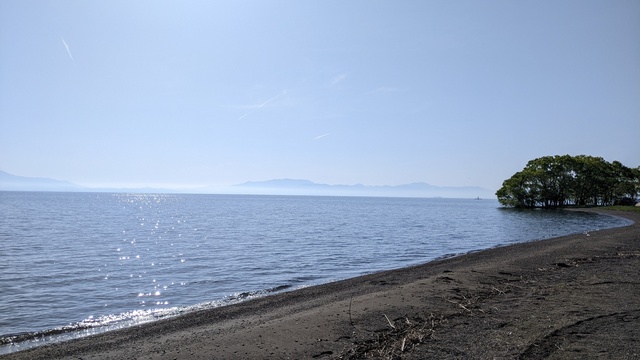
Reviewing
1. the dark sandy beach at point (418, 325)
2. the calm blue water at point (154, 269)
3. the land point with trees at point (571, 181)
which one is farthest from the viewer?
the land point with trees at point (571, 181)

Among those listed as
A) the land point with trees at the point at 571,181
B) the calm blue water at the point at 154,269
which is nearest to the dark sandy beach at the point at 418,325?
the calm blue water at the point at 154,269

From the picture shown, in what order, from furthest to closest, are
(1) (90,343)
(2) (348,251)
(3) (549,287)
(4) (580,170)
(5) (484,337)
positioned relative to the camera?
(4) (580,170) < (2) (348,251) < (3) (549,287) < (1) (90,343) < (5) (484,337)

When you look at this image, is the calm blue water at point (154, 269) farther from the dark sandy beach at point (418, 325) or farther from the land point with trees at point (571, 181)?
the land point with trees at point (571, 181)

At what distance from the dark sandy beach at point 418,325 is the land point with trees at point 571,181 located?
10285 cm

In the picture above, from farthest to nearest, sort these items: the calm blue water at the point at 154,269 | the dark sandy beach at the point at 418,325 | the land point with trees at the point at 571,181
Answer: the land point with trees at the point at 571,181 → the calm blue water at the point at 154,269 → the dark sandy beach at the point at 418,325

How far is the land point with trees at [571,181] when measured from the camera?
104m

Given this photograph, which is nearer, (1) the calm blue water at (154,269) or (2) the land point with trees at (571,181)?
(1) the calm blue water at (154,269)

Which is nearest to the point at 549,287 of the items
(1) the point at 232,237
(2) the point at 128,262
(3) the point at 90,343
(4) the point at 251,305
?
(4) the point at 251,305

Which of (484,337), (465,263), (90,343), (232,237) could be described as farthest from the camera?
(232,237)

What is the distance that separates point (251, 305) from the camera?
13.5 metres

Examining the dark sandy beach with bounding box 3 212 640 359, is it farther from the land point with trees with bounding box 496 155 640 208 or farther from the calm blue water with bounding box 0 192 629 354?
the land point with trees with bounding box 496 155 640 208

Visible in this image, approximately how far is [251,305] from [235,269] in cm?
834

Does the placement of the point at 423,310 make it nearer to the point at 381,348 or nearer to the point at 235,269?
the point at 381,348

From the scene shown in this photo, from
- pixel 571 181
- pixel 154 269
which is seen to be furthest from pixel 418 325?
pixel 571 181
